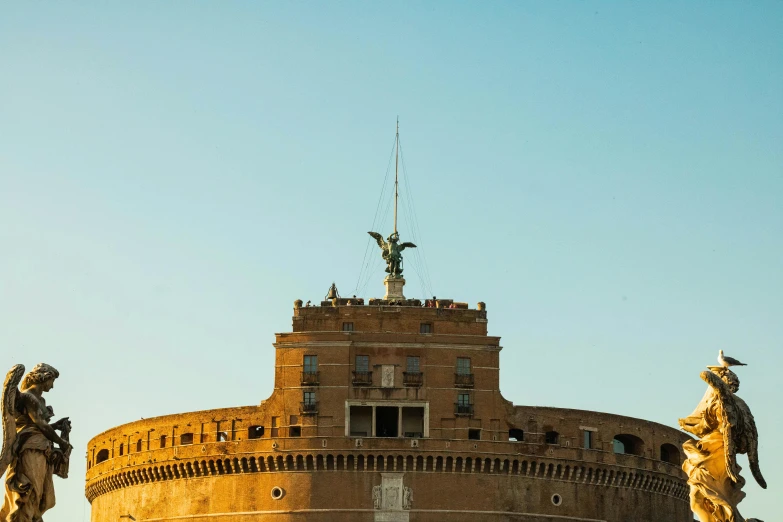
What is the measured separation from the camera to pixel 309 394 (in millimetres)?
94312

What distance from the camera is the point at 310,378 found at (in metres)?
94.3

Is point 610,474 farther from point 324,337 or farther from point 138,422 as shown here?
point 138,422

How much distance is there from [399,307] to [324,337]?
4.70 m

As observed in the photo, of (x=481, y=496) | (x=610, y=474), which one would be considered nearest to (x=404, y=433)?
(x=481, y=496)

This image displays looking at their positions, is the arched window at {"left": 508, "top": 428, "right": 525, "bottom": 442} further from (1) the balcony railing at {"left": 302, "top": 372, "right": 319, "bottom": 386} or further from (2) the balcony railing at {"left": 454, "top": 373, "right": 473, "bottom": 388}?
(1) the balcony railing at {"left": 302, "top": 372, "right": 319, "bottom": 386}

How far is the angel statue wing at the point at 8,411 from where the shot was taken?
832 inches

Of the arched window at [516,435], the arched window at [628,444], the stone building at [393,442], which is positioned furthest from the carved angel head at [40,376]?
the arched window at [628,444]

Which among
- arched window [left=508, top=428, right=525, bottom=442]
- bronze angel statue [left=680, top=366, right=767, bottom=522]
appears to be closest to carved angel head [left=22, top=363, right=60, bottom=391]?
bronze angel statue [left=680, top=366, right=767, bottom=522]

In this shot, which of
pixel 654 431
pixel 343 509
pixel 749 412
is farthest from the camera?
pixel 654 431

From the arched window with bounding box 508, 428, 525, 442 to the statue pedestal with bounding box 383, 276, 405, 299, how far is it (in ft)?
34.7

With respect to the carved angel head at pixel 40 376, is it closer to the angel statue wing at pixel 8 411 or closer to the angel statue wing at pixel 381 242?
the angel statue wing at pixel 8 411

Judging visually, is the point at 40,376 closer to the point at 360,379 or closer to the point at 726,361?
the point at 726,361

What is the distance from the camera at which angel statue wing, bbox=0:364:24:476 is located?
69.3 ft

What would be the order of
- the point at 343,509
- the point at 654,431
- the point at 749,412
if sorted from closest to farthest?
the point at 749,412 < the point at 343,509 < the point at 654,431
